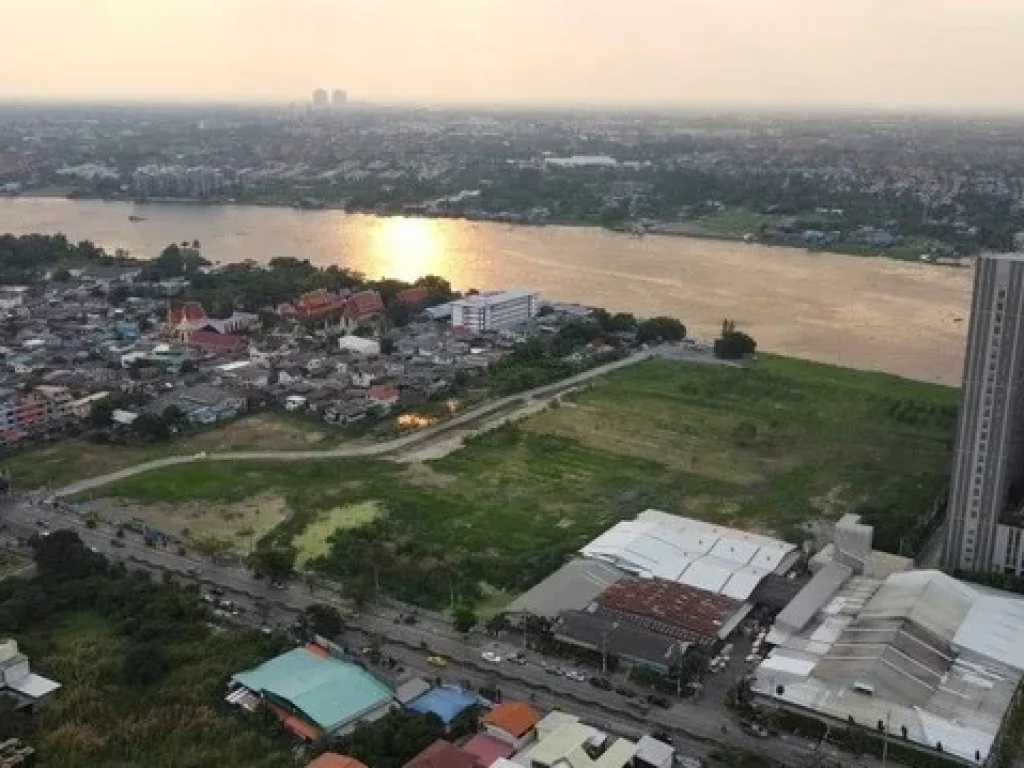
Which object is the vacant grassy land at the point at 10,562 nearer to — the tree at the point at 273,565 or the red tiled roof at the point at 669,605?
the tree at the point at 273,565

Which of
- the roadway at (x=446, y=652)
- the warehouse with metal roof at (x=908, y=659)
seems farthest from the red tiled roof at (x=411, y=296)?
the warehouse with metal roof at (x=908, y=659)

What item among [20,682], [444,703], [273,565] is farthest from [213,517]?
[444,703]

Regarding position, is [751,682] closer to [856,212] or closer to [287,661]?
[287,661]

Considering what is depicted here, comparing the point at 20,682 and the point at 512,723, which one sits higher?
the point at 512,723

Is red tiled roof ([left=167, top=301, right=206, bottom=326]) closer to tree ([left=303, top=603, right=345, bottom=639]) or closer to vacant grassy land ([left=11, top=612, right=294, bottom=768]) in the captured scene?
vacant grassy land ([left=11, top=612, right=294, bottom=768])

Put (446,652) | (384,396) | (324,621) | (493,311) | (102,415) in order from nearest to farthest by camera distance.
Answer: (446,652) < (324,621) < (102,415) < (384,396) < (493,311)

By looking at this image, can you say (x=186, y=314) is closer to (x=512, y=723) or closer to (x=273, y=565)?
(x=273, y=565)

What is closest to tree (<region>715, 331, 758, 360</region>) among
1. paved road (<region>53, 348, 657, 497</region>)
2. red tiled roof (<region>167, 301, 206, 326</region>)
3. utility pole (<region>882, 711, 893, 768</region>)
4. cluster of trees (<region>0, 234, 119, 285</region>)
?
paved road (<region>53, 348, 657, 497</region>)
